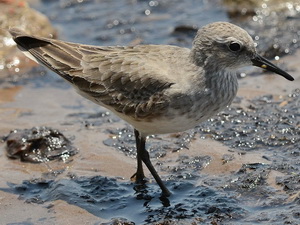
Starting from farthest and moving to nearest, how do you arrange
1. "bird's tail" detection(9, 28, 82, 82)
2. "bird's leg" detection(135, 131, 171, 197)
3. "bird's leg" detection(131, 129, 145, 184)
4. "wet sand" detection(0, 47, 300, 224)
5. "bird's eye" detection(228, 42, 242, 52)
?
"bird's tail" detection(9, 28, 82, 82) → "bird's leg" detection(131, 129, 145, 184) → "bird's leg" detection(135, 131, 171, 197) → "wet sand" detection(0, 47, 300, 224) → "bird's eye" detection(228, 42, 242, 52)

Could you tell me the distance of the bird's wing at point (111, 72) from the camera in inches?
304

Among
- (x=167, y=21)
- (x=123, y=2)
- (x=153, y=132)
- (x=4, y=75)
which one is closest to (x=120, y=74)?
(x=153, y=132)

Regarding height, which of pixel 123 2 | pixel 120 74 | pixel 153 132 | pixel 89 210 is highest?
pixel 123 2

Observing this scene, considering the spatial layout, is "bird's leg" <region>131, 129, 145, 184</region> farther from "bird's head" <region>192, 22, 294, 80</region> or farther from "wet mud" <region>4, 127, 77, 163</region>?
"bird's head" <region>192, 22, 294, 80</region>

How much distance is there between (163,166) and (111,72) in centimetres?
142

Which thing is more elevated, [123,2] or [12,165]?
[123,2]

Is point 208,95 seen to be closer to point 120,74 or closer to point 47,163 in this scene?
point 120,74

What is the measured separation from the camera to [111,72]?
812 cm

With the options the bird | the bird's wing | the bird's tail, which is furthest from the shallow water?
the bird's tail

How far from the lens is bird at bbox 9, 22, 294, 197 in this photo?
7.49m

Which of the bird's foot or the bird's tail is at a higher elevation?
the bird's tail

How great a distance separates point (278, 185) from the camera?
7812mm

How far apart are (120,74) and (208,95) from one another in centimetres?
117

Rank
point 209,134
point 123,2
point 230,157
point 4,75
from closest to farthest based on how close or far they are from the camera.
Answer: point 230,157 → point 209,134 → point 4,75 → point 123,2
